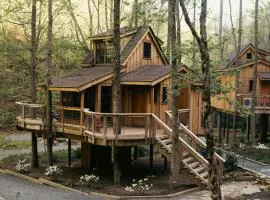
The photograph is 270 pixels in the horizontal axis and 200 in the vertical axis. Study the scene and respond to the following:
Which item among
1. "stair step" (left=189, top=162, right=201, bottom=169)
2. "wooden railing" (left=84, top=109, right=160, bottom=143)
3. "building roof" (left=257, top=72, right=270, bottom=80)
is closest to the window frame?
"wooden railing" (left=84, top=109, right=160, bottom=143)

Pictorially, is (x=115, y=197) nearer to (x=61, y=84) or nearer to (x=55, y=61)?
(x=61, y=84)

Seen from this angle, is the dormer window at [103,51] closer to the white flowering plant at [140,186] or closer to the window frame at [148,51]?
the window frame at [148,51]

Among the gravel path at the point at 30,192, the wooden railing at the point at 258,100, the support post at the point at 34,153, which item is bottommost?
the gravel path at the point at 30,192

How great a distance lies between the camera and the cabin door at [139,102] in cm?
2253

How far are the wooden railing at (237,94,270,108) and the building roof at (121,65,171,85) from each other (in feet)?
32.0

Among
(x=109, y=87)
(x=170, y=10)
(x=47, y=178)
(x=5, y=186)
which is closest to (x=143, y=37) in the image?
(x=109, y=87)

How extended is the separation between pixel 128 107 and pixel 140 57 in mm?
3392

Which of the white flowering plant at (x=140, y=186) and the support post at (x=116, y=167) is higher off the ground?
the support post at (x=116, y=167)

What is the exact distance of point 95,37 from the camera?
24969 millimetres

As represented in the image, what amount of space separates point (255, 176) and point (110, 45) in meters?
11.3

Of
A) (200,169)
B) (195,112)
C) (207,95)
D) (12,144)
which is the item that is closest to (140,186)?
(200,169)

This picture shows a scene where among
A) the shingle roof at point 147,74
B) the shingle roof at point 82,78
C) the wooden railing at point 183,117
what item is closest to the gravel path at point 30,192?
the shingle roof at point 82,78

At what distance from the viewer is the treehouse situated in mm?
19297

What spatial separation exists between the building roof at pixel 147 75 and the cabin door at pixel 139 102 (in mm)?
801
